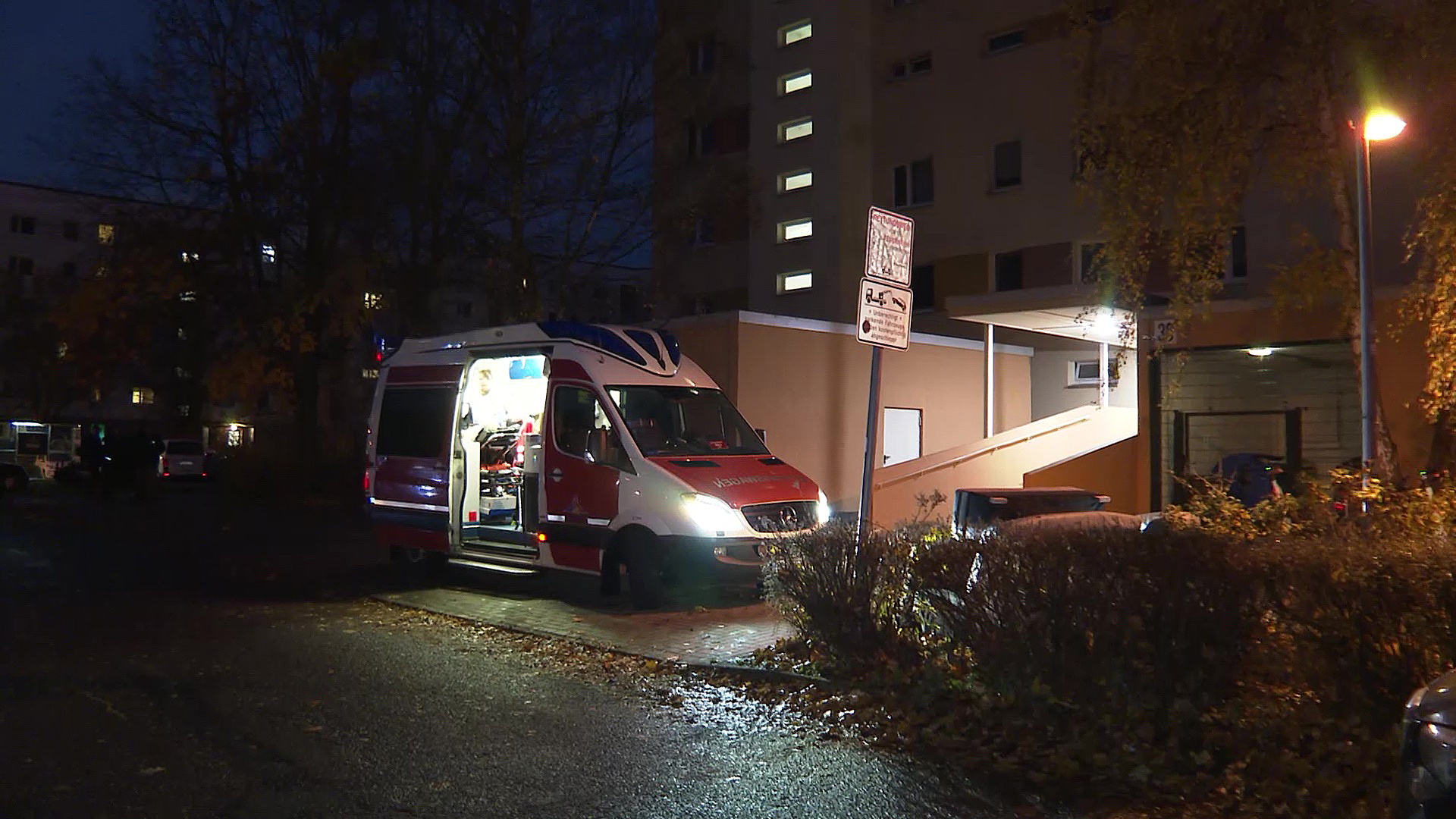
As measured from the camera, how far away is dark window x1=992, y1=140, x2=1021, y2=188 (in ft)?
101

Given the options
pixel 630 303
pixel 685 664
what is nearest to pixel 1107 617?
pixel 685 664

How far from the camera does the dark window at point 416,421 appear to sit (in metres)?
14.2

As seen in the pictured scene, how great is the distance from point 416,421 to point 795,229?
2235cm

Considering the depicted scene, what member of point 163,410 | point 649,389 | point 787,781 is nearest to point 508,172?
point 649,389

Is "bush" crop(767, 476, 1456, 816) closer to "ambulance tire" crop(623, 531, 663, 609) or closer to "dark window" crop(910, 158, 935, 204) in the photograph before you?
"ambulance tire" crop(623, 531, 663, 609)

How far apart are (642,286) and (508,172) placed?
7330 millimetres

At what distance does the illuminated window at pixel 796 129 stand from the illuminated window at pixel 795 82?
34.1 inches

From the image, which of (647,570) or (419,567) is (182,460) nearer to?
(419,567)

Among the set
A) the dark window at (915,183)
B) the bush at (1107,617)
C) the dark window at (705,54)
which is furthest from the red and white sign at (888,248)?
the dark window at (915,183)

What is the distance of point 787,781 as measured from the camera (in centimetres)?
636

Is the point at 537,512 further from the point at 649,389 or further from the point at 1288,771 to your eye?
the point at 1288,771

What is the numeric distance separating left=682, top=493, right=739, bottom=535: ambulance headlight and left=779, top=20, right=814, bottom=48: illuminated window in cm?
2619

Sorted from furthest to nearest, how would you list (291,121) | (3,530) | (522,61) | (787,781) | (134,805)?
(291,121), (522,61), (3,530), (787,781), (134,805)

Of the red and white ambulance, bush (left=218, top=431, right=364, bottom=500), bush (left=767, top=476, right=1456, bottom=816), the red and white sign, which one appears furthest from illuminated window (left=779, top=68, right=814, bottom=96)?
bush (left=767, top=476, right=1456, bottom=816)
